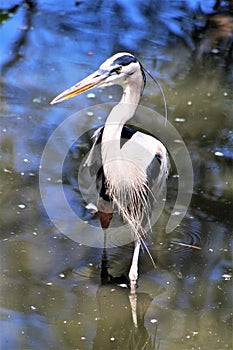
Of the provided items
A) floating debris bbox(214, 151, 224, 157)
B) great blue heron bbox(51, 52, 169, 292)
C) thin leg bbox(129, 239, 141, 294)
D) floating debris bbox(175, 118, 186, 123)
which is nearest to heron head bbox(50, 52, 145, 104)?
great blue heron bbox(51, 52, 169, 292)

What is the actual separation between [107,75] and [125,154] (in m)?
0.49

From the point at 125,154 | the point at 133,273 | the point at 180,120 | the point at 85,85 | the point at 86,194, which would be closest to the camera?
the point at 85,85

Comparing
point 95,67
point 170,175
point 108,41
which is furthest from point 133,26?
point 170,175

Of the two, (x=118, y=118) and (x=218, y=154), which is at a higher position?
(x=118, y=118)

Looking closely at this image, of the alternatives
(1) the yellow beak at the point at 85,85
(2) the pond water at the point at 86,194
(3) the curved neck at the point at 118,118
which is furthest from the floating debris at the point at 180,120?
(1) the yellow beak at the point at 85,85

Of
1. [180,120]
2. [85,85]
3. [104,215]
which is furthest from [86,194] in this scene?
[180,120]

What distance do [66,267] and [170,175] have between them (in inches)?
55.4

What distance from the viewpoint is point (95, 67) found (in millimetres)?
7543

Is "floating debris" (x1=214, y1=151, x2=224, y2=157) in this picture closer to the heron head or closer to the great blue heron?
the great blue heron

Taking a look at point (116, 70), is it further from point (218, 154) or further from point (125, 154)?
point (218, 154)

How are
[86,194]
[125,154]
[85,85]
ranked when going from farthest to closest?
1. [86,194]
2. [125,154]
3. [85,85]

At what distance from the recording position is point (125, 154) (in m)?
4.57

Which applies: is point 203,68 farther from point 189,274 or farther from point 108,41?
point 189,274

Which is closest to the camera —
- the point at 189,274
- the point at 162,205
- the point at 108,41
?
the point at 189,274
